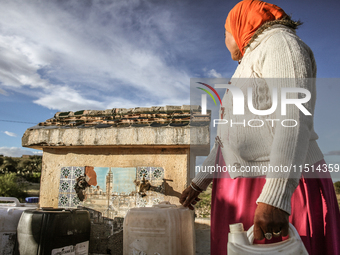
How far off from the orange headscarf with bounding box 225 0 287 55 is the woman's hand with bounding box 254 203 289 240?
2.92 feet

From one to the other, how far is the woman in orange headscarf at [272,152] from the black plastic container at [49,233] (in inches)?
60.5

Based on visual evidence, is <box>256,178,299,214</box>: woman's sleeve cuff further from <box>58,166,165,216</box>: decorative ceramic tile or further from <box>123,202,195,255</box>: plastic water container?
<box>58,166,165,216</box>: decorative ceramic tile

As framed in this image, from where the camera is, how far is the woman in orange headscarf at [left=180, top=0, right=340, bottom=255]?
1.01 m

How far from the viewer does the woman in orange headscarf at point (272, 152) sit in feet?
3.30

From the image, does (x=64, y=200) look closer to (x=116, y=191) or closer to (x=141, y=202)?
(x=116, y=191)

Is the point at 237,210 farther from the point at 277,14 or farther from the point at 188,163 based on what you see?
the point at 188,163

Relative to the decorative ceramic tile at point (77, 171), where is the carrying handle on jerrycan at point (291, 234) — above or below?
below

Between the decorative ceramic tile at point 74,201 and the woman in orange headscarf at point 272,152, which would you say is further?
the decorative ceramic tile at point 74,201

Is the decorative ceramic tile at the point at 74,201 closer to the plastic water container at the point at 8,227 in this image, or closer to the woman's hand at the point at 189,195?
the plastic water container at the point at 8,227

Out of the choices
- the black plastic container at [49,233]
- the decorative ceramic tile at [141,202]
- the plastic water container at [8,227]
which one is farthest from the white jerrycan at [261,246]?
the plastic water container at [8,227]

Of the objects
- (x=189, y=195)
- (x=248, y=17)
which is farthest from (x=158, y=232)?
(x=248, y=17)

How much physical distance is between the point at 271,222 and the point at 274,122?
1.44 feet

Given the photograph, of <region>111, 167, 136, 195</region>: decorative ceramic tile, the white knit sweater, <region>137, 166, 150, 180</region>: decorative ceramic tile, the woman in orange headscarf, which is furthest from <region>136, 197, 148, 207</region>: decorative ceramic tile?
the white knit sweater

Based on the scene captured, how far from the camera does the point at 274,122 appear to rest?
3.78 ft
